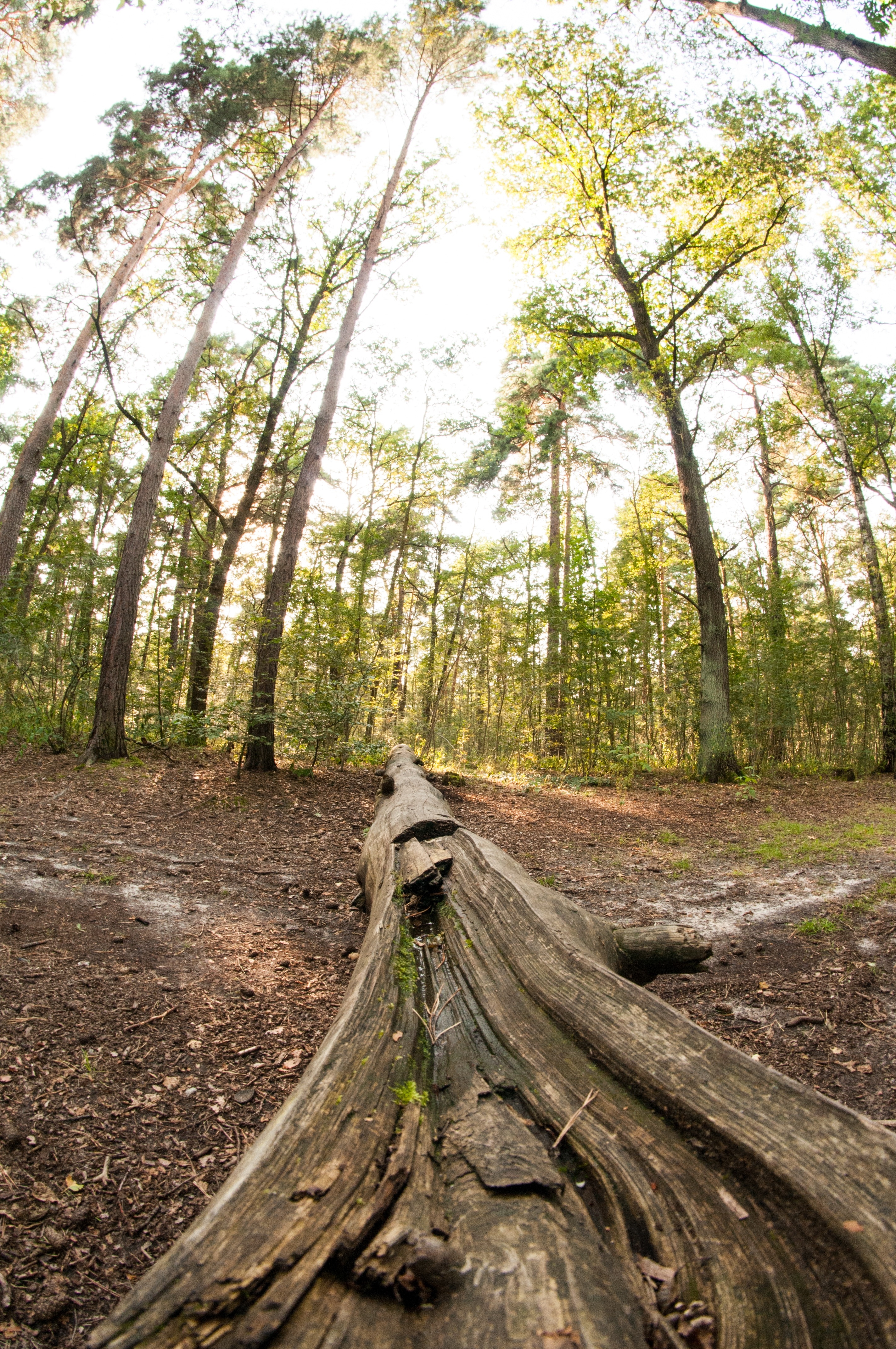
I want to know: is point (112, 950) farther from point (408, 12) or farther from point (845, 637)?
point (845, 637)

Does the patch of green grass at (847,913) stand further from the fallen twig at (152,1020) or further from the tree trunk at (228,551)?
the tree trunk at (228,551)

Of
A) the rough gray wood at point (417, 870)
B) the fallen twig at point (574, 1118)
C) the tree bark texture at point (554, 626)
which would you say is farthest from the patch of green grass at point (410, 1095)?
the tree bark texture at point (554, 626)

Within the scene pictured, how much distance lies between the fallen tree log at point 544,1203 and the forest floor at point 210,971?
0.74m

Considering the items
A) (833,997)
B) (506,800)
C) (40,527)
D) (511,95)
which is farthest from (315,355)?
(833,997)

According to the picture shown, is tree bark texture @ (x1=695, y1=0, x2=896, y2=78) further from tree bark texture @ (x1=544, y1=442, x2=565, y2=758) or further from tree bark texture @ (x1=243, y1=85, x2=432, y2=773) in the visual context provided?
tree bark texture @ (x1=544, y1=442, x2=565, y2=758)

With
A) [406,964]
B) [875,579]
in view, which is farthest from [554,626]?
[406,964]

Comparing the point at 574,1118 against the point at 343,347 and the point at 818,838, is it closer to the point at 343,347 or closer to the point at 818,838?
the point at 818,838

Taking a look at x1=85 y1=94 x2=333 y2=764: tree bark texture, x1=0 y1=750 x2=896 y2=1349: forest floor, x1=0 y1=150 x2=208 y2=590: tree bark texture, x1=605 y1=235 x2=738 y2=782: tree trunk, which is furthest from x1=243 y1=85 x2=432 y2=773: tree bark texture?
x1=605 y1=235 x2=738 y2=782: tree trunk

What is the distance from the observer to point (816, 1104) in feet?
4.03

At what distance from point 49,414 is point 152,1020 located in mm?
12965

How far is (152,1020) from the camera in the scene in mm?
2594

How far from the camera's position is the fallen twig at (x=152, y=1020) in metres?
2.51

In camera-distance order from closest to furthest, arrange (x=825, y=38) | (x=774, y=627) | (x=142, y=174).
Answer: (x=825, y=38), (x=142, y=174), (x=774, y=627)

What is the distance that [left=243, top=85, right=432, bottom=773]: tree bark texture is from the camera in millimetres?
8656
